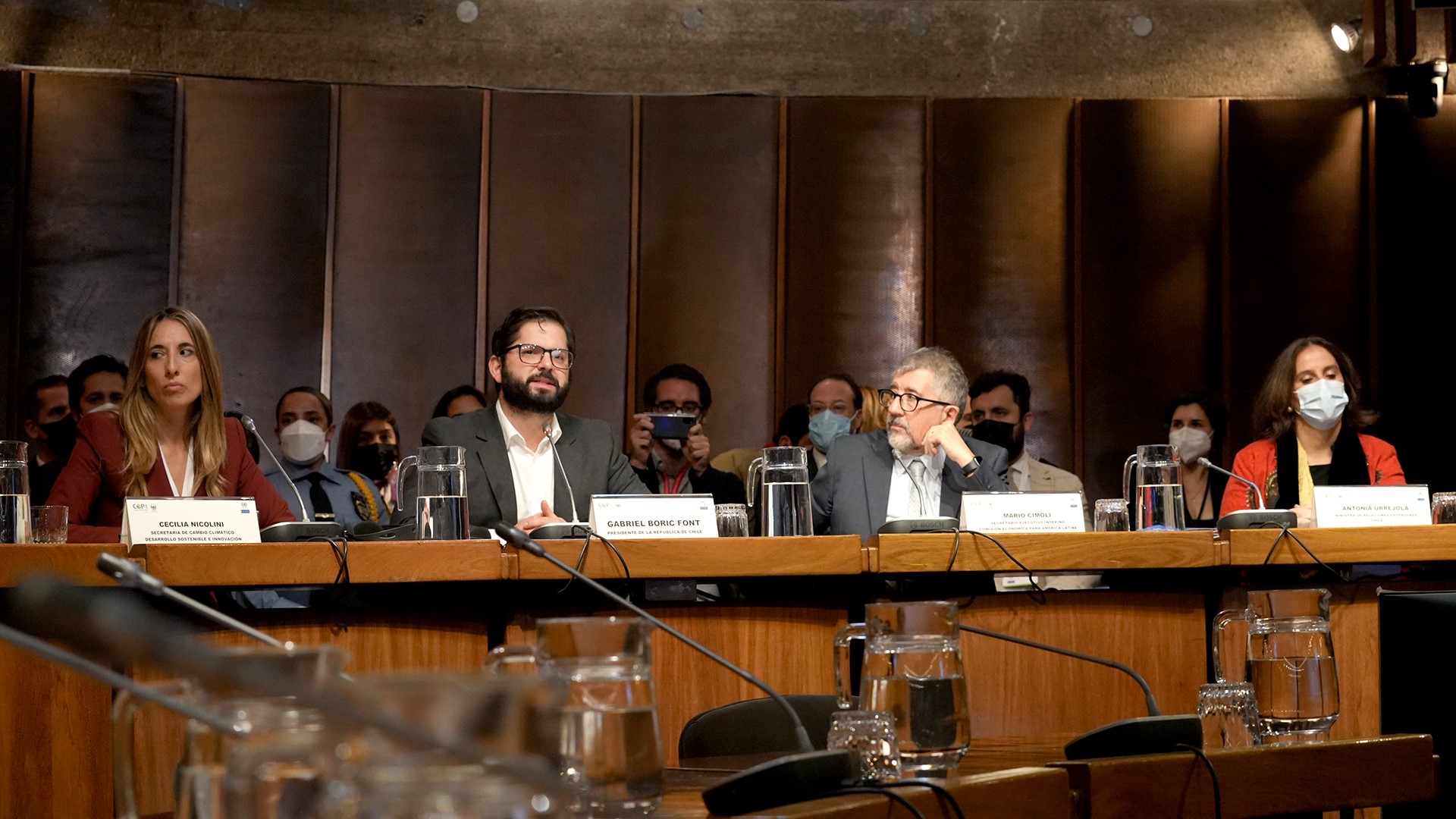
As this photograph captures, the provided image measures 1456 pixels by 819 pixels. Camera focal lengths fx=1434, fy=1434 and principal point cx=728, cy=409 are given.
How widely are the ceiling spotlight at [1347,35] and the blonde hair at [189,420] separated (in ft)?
16.8

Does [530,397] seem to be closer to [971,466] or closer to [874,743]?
[971,466]

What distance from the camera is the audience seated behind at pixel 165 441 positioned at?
3424mm

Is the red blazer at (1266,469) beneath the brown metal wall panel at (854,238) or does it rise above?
beneath

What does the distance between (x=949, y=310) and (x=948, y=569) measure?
126 inches

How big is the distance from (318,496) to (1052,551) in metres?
2.52

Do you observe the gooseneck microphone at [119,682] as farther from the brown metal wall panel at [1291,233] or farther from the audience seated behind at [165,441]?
the brown metal wall panel at [1291,233]

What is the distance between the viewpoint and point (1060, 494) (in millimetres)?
3416

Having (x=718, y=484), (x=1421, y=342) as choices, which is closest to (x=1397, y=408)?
(x=1421, y=342)

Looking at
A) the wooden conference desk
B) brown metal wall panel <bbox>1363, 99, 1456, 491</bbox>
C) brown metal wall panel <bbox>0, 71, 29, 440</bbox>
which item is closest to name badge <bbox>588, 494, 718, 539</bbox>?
the wooden conference desk

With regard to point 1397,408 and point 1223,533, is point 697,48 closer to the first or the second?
point 1397,408

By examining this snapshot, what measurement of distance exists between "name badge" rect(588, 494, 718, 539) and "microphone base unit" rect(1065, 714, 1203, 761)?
5.11 ft

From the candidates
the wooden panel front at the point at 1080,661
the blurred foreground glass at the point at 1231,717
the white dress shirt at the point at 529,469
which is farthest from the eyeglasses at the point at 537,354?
the blurred foreground glass at the point at 1231,717

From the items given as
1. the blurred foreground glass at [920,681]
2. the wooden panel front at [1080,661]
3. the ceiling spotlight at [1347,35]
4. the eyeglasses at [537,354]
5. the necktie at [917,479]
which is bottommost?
the wooden panel front at [1080,661]

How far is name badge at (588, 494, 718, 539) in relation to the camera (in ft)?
10.1
